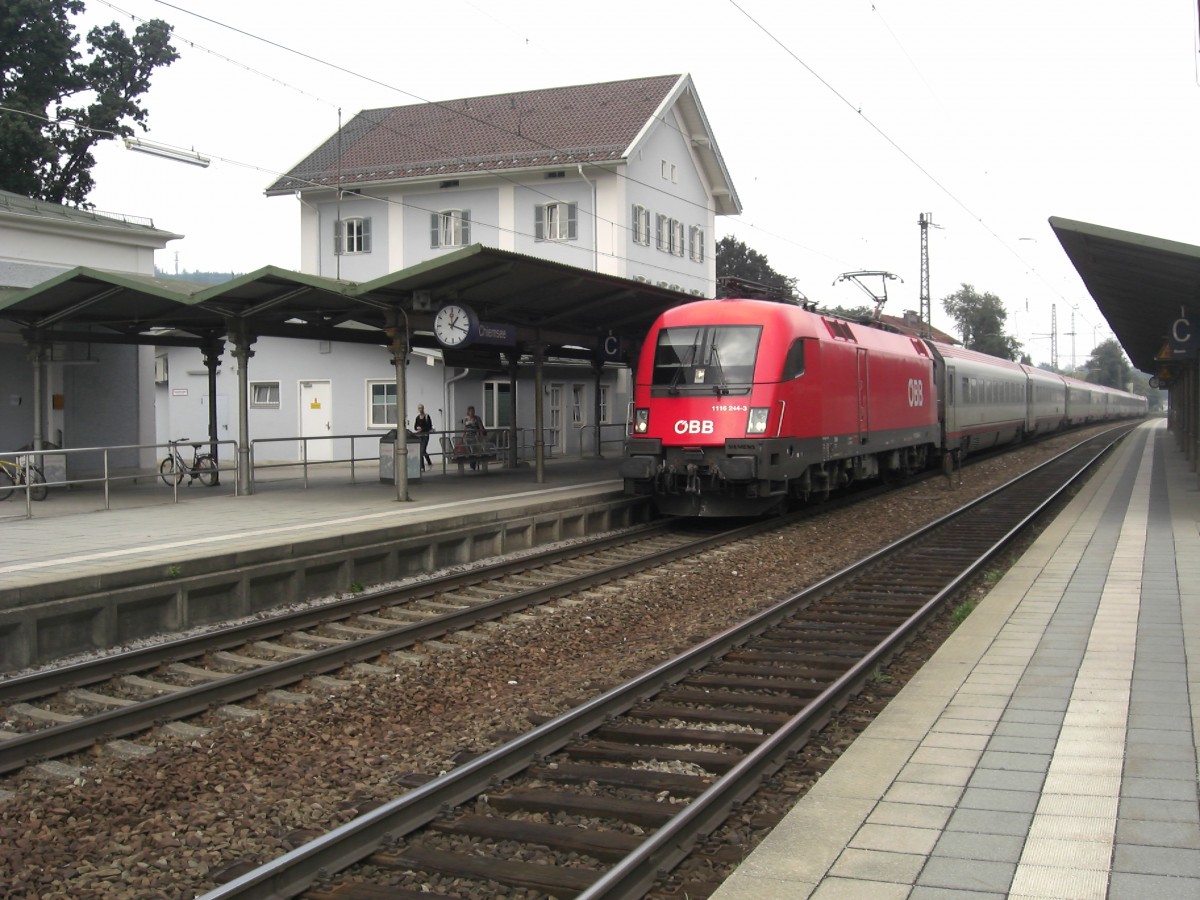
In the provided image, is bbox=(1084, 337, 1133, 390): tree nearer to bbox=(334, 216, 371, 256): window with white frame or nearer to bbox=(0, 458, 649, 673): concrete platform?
Result: bbox=(334, 216, 371, 256): window with white frame

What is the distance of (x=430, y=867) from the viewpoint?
4676 mm

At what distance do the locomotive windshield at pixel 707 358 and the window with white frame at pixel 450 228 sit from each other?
23336 millimetres

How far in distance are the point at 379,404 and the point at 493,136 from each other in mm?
14403

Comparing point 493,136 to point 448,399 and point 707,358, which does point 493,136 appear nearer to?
point 448,399

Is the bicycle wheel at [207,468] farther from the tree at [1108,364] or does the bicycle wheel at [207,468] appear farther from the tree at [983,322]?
the tree at [1108,364]

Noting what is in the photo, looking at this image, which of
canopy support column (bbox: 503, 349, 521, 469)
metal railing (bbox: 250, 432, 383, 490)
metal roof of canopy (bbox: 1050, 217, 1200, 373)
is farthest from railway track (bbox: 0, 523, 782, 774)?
canopy support column (bbox: 503, 349, 521, 469)

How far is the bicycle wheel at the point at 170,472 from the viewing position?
16.7m

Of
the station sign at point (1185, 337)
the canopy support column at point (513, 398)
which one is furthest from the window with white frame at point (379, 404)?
the station sign at point (1185, 337)

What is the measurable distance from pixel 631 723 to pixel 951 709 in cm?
185

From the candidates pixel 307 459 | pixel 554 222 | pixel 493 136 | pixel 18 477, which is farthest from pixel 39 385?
pixel 493 136

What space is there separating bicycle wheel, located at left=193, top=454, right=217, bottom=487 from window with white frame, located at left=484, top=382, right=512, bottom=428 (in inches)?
365

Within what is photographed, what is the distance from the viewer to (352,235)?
1577 inches

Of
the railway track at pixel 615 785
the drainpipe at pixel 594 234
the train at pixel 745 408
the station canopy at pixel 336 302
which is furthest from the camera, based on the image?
the drainpipe at pixel 594 234

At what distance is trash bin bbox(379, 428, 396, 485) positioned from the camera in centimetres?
1905
